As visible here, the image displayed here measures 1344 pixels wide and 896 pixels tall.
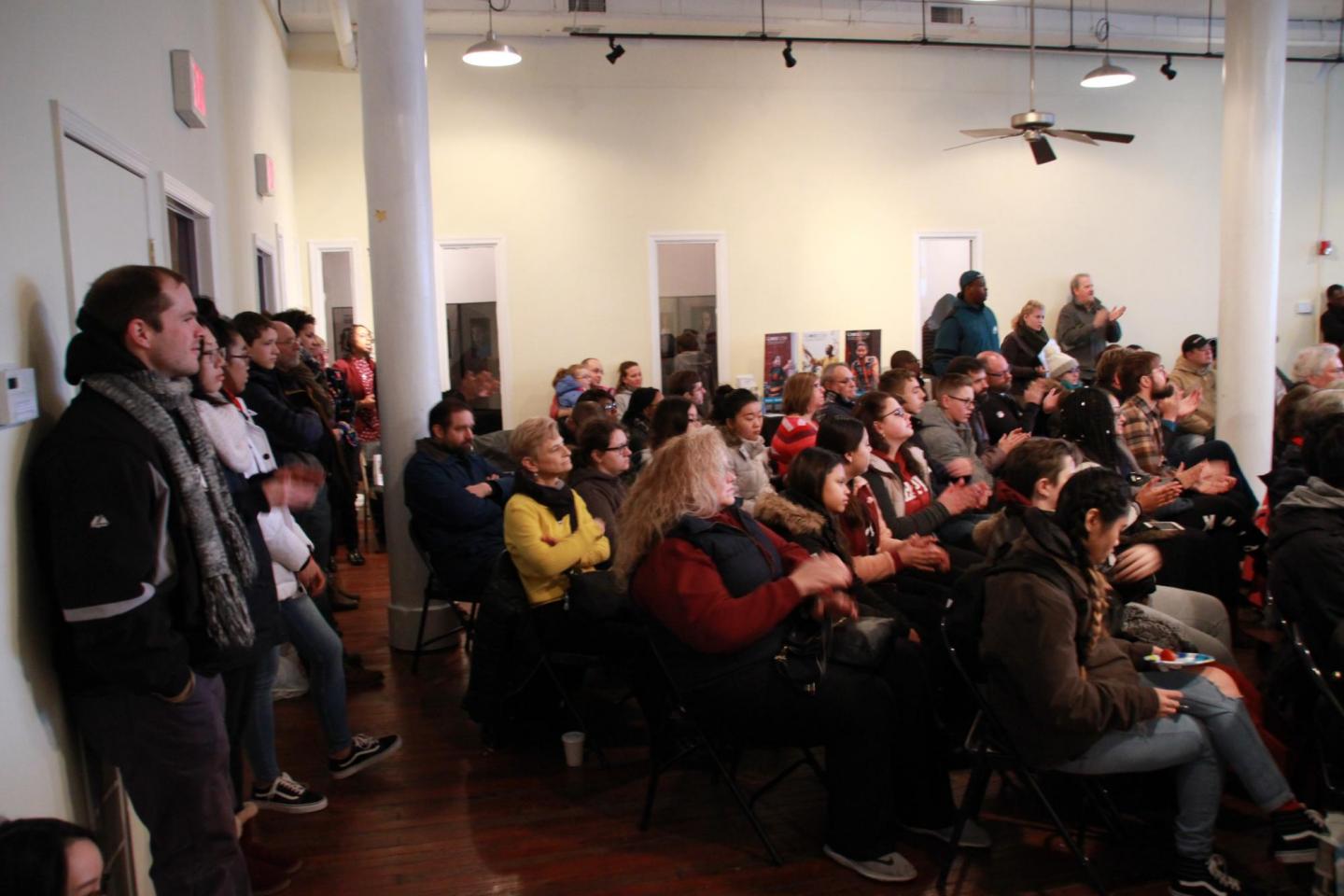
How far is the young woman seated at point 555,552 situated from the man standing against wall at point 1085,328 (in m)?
8.14

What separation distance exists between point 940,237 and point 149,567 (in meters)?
9.89

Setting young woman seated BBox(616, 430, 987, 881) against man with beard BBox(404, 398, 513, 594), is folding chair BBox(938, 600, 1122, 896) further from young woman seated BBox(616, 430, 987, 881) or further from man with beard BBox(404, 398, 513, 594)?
man with beard BBox(404, 398, 513, 594)

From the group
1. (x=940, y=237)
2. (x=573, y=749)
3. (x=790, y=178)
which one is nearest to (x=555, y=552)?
(x=573, y=749)

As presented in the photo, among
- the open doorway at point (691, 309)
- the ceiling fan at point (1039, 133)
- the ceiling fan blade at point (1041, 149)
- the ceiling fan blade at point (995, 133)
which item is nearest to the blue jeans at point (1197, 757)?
the ceiling fan at point (1039, 133)

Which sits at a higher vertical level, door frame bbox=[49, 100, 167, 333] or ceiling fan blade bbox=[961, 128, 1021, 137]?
ceiling fan blade bbox=[961, 128, 1021, 137]

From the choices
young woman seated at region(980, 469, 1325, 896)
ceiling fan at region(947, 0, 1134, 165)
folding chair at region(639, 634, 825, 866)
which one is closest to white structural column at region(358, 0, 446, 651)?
folding chair at region(639, 634, 825, 866)

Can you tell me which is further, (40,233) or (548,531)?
(548,531)

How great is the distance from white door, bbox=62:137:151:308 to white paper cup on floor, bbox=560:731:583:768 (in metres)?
2.20

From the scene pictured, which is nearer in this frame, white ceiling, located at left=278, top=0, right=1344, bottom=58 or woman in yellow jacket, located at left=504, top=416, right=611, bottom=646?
woman in yellow jacket, located at left=504, top=416, right=611, bottom=646

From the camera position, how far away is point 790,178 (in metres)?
10.3

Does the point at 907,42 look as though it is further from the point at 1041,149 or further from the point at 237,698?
the point at 237,698

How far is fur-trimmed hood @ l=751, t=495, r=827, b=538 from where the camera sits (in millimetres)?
3270

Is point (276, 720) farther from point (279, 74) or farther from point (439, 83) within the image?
point (439, 83)

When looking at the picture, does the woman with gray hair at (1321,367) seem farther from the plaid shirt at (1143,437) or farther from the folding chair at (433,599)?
the folding chair at (433,599)
